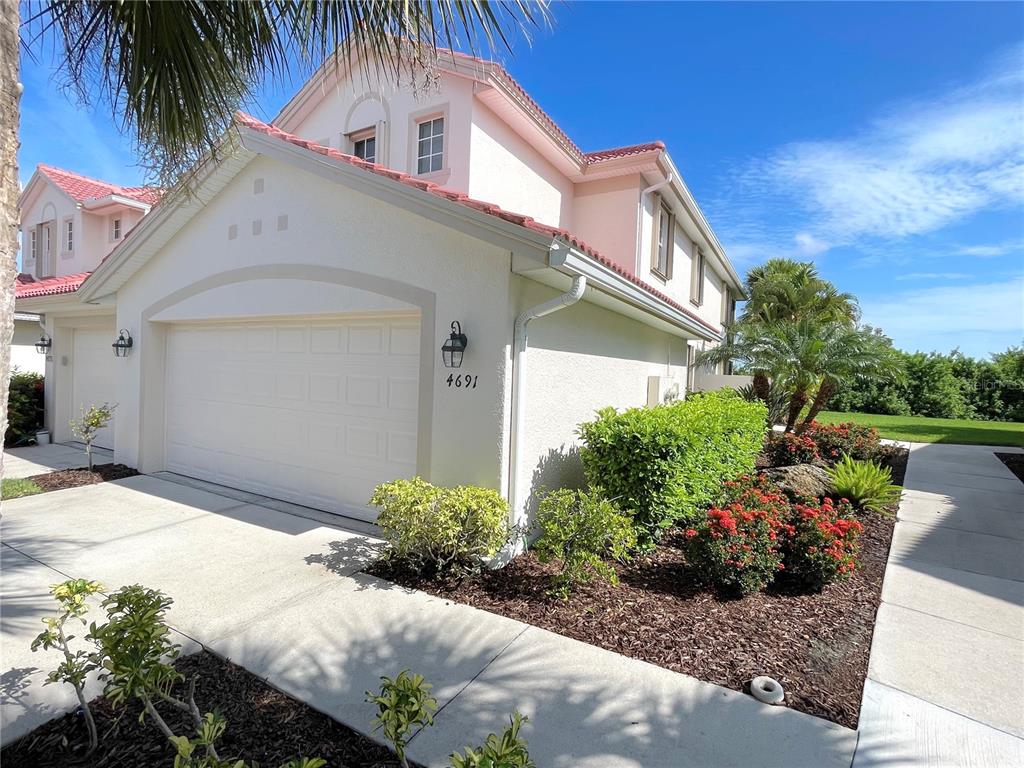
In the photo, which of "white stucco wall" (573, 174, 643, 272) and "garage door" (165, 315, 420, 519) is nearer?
"garage door" (165, 315, 420, 519)

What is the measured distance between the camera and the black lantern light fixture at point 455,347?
559 centimetres

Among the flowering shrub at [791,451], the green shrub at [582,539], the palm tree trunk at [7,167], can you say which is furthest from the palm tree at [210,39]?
the flowering shrub at [791,451]

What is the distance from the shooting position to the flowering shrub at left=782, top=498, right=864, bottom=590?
4953 mm

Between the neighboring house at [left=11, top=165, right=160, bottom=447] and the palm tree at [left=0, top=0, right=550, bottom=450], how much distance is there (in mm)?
6656

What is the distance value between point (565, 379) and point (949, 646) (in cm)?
442

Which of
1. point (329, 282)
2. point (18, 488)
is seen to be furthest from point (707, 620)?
point (18, 488)

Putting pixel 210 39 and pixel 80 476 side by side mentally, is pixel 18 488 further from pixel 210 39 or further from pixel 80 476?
pixel 210 39

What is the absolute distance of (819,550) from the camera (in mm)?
4988

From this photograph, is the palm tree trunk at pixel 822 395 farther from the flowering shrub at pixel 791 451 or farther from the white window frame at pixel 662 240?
the white window frame at pixel 662 240

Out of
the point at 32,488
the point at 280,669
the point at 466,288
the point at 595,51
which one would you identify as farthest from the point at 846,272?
the point at 32,488

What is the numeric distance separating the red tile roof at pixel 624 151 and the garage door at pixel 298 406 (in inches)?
321

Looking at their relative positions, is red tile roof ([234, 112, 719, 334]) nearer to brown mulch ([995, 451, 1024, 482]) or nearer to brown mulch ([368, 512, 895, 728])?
brown mulch ([368, 512, 895, 728])

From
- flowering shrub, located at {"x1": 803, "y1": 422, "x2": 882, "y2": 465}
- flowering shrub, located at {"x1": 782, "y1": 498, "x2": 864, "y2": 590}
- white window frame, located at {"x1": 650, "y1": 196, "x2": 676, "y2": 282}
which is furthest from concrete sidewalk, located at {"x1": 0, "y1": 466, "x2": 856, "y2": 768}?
white window frame, located at {"x1": 650, "y1": 196, "x2": 676, "y2": 282}

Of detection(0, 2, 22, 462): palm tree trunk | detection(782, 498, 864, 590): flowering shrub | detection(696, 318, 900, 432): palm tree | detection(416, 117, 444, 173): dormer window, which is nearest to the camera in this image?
detection(0, 2, 22, 462): palm tree trunk
